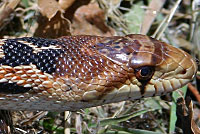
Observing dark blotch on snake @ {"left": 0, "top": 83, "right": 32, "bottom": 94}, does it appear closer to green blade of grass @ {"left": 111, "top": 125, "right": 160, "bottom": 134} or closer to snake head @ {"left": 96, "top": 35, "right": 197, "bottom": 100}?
snake head @ {"left": 96, "top": 35, "right": 197, "bottom": 100}

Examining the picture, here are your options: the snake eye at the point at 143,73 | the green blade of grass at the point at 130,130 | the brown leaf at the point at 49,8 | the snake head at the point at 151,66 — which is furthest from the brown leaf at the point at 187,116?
the brown leaf at the point at 49,8

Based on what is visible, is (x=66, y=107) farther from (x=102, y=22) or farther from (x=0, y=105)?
(x=102, y=22)

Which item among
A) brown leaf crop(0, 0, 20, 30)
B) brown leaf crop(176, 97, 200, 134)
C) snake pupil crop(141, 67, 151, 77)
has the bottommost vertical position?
brown leaf crop(176, 97, 200, 134)

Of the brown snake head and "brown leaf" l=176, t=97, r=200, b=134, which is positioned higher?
the brown snake head

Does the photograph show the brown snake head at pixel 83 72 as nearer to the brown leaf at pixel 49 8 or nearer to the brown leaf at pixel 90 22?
the brown leaf at pixel 49 8

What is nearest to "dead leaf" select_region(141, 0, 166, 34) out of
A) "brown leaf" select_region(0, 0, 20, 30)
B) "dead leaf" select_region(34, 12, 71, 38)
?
"dead leaf" select_region(34, 12, 71, 38)

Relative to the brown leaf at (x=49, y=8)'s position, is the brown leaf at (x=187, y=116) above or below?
below

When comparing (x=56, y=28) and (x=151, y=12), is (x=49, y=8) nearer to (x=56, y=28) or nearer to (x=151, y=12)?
(x=56, y=28)
